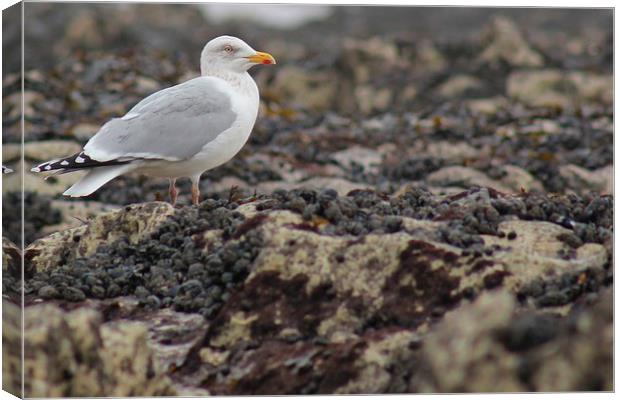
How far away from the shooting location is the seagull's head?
1057 cm

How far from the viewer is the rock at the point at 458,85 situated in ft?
77.3

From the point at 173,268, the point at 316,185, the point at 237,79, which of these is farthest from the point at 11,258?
the point at 316,185

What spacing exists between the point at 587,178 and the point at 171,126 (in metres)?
7.53

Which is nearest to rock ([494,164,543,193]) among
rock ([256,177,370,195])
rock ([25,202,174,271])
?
rock ([256,177,370,195])

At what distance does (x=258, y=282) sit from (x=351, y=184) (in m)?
7.20

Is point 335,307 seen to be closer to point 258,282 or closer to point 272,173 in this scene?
point 258,282

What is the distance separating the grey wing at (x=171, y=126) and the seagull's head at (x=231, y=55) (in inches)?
13.4

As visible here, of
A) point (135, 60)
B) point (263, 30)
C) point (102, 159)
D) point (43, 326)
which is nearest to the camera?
point (43, 326)

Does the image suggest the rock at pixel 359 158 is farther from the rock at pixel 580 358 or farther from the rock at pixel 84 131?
the rock at pixel 580 358

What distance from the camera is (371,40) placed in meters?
28.0

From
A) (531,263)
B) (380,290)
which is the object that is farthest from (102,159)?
(531,263)

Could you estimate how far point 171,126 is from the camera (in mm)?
10055

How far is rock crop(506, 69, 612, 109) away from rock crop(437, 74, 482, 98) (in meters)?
0.70

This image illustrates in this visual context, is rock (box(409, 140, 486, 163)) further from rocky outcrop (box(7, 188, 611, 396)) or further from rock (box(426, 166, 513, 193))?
rocky outcrop (box(7, 188, 611, 396))
